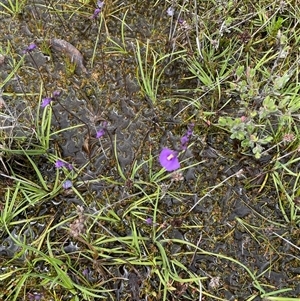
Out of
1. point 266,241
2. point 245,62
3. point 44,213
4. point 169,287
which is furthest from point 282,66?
point 44,213

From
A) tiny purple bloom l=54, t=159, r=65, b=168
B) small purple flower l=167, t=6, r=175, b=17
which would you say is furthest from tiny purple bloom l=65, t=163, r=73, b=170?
small purple flower l=167, t=6, r=175, b=17

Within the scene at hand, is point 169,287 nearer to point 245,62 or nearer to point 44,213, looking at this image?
point 44,213

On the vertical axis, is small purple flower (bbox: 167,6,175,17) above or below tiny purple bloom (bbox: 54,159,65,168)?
above

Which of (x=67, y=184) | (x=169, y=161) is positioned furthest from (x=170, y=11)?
(x=67, y=184)

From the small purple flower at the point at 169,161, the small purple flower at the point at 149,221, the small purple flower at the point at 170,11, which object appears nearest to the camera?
the small purple flower at the point at 169,161

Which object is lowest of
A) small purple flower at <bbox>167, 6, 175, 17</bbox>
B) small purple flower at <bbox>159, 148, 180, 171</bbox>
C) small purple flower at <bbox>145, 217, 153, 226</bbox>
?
small purple flower at <bbox>145, 217, 153, 226</bbox>

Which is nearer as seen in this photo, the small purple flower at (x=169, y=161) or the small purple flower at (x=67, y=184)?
the small purple flower at (x=169, y=161)

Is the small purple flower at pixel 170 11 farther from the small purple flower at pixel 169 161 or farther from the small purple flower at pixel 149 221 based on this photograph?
the small purple flower at pixel 149 221

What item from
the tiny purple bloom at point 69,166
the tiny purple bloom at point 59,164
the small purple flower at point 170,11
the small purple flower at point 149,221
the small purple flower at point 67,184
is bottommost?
the small purple flower at point 149,221

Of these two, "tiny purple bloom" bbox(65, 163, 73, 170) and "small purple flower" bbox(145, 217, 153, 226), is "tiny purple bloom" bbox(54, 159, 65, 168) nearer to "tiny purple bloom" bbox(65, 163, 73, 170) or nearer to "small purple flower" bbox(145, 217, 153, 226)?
"tiny purple bloom" bbox(65, 163, 73, 170)

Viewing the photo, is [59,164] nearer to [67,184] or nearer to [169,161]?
[67,184]

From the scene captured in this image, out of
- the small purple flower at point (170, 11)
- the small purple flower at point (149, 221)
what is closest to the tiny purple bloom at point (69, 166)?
the small purple flower at point (149, 221)
